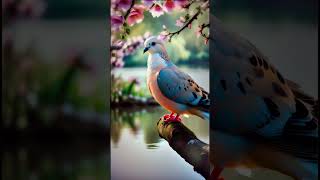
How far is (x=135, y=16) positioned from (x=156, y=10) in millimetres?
129

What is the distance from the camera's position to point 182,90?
9.80 feet

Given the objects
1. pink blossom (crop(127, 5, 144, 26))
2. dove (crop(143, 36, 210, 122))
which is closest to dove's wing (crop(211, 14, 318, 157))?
dove (crop(143, 36, 210, 122))

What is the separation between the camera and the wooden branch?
2.99 meters

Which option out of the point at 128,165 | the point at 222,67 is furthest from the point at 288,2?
the point at 128,165

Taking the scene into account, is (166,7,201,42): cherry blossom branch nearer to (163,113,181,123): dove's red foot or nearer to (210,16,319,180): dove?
(210,16,319,180): dove

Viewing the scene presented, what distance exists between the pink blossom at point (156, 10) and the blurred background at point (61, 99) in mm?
267

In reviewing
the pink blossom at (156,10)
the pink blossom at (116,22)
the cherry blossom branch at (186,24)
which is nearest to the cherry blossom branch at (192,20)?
the cherry blossom branch at (186,24)

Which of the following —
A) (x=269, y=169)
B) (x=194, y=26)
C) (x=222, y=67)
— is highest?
(x=194, y=26)

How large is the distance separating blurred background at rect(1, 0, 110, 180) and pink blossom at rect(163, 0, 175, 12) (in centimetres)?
34

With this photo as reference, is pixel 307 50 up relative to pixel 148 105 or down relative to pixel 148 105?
up

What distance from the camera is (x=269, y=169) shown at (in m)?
2.95

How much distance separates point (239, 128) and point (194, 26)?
65cm

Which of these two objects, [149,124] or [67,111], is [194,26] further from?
[67,111]

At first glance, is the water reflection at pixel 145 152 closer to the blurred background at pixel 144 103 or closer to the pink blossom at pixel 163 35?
the blurred background at pixel 144 103
